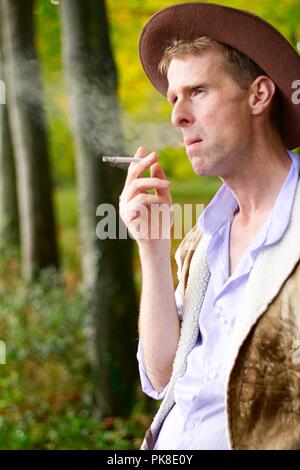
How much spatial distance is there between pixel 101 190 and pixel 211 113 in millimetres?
2481

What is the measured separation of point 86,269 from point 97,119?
741 millimetres

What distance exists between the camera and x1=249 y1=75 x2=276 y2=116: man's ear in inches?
66.7

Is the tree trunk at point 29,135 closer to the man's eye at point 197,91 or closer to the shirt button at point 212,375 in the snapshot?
the man's eye at point 197,91

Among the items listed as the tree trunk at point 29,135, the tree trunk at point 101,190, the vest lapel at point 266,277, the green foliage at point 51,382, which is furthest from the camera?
the tree trunk at point 29,135

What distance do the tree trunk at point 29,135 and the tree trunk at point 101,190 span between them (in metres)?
1.48

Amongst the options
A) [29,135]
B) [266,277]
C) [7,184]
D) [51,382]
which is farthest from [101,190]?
[7,184]

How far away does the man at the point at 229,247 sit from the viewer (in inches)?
62.0

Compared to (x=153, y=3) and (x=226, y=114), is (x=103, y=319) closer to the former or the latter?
(x=153, y=3)

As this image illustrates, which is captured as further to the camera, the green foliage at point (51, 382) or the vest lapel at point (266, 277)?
the green foliage at point (51, 382)

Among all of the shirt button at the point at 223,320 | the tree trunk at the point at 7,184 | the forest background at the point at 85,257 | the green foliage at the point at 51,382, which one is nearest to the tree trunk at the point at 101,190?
the forest background at the point at 85,257

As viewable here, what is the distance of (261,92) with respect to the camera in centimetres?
170

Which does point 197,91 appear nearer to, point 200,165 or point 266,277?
point 200,165

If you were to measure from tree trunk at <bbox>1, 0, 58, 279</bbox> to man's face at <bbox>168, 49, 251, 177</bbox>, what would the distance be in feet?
13.1

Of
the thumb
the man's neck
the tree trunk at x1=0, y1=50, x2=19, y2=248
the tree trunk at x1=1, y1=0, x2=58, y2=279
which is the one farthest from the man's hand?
the tree trunk at x1=0, y1=50, x2=19, y2=248
